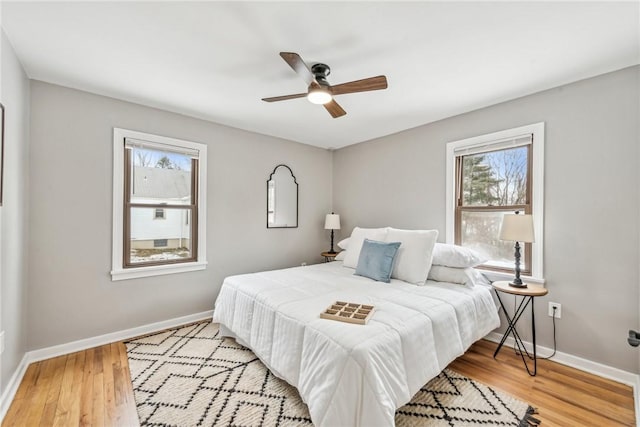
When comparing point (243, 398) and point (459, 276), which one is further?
point (459, 276)

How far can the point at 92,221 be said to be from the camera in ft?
8.74

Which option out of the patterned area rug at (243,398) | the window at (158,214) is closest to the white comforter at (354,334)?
the patterned area rug at (243,398)

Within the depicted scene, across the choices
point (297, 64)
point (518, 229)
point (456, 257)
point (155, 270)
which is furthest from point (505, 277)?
point (155, 270)

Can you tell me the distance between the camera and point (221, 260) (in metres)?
3.53

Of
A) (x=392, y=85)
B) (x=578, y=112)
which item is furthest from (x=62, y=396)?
(x=578, y=112)

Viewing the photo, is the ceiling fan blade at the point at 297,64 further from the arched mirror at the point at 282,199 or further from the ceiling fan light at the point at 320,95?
the arched mirror at the point at 282,199

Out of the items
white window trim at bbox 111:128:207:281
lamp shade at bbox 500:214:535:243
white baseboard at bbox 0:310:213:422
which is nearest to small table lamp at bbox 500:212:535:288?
lamp shade at bbox 500:214:535:243

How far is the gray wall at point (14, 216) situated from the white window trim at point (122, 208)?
2.01 ft

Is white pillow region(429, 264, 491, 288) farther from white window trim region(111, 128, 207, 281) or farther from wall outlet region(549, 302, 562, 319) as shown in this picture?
white window trim region(111, 128, 207, 281)

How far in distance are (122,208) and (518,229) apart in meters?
3.70

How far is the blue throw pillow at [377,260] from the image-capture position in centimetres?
273

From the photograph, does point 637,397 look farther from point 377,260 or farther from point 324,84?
point 324,84

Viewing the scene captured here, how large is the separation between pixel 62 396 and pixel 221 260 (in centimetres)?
182

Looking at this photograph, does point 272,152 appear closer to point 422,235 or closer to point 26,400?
point 422,235
